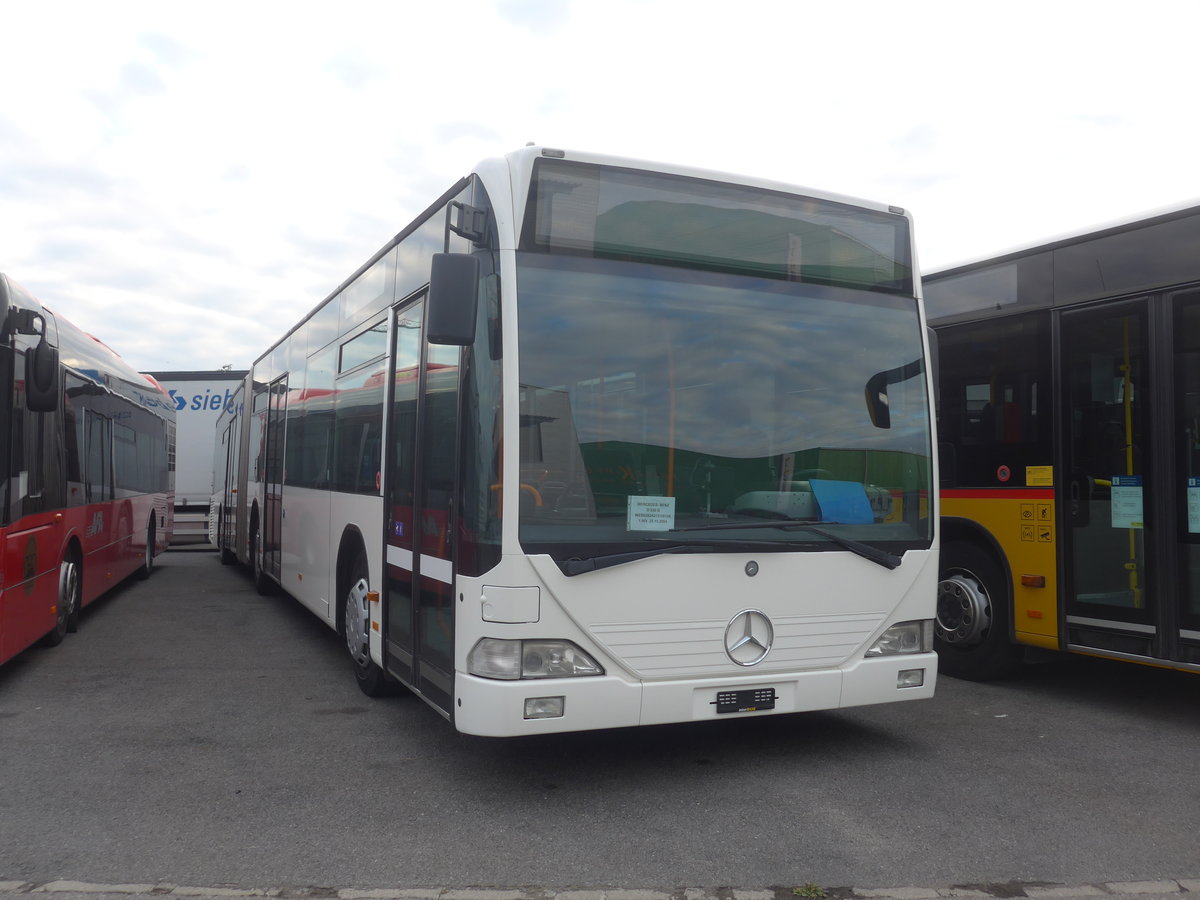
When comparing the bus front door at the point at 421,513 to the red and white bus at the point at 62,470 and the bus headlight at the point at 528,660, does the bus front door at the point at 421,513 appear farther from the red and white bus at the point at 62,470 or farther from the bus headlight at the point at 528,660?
the red and white bus at the point at 62,470

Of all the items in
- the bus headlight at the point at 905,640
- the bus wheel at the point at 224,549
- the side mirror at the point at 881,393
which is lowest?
the bus wheel at the point at 224,549

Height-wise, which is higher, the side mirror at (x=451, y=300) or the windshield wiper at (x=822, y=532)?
the side mirror at (x=451, y=300)

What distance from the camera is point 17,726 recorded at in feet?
20.6

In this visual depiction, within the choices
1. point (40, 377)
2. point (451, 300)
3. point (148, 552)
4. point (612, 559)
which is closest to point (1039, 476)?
point (612, 559)

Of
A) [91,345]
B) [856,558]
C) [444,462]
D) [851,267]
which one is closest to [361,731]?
[444,462]

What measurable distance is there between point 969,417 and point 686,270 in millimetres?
3295

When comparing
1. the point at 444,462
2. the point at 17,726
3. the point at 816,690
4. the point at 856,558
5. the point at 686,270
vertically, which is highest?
the point at 686,270

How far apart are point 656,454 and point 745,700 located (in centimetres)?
126

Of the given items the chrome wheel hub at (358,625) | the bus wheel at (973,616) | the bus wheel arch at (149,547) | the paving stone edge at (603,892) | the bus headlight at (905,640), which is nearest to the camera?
the paving stone edge at (603,892)

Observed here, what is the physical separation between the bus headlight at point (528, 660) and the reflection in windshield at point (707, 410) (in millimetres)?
431

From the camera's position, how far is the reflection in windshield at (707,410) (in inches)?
182

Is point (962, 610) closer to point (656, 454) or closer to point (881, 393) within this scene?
point (881, 393)

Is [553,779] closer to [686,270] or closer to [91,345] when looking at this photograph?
[686,270]

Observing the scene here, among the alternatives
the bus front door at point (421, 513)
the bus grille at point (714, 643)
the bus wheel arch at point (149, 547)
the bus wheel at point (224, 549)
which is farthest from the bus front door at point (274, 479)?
the bus grille at point (714, 643)
